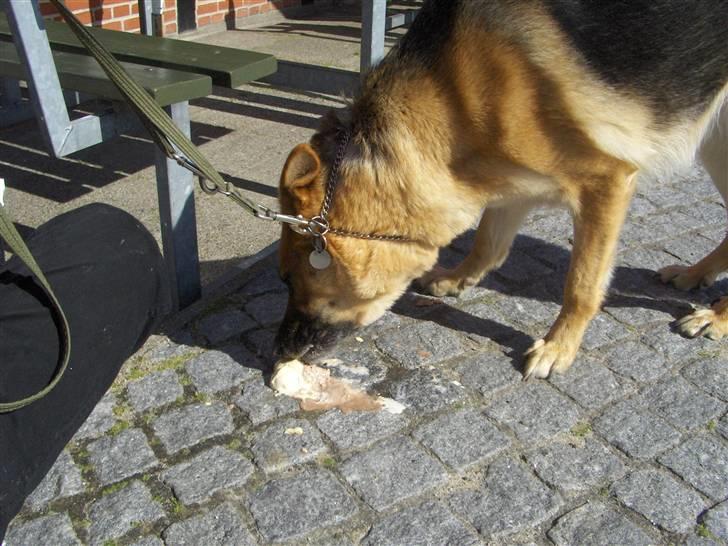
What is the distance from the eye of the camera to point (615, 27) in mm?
2936

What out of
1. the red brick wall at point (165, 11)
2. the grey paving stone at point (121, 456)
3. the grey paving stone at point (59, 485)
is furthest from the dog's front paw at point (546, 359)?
the red brick wall at point (165, 11)

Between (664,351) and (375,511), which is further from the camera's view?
(664,351)

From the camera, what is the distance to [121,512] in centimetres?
247

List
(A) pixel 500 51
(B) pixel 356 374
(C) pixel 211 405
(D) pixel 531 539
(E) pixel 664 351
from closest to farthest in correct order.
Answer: (D) pixel 531 539 → (A) pixel 500 51 → (C) pixel 211 405 → (B) pixel 356 374 → (E) pixel 664 351

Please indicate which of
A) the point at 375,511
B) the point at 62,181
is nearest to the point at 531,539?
the point at 375,511

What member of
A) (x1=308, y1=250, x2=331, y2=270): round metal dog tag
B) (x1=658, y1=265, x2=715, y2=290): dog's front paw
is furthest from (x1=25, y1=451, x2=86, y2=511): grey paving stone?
(x1=658, y1=265, x2=715, y2=290): dog's front paw

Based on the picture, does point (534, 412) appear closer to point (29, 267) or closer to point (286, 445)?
point (286, 445)

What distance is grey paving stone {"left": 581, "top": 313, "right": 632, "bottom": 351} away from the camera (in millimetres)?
3516

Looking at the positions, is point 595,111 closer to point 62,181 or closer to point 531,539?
point 531,539

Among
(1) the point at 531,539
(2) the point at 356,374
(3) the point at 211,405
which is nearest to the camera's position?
(1) the point at 531,539

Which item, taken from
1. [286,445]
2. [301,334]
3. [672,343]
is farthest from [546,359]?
[286,445]

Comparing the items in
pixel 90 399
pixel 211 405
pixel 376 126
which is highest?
pixel 376 126

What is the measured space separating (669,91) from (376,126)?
1239mm

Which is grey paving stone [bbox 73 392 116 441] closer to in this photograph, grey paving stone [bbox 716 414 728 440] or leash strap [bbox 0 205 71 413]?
leash strap [bbox 0 205 71 413]
